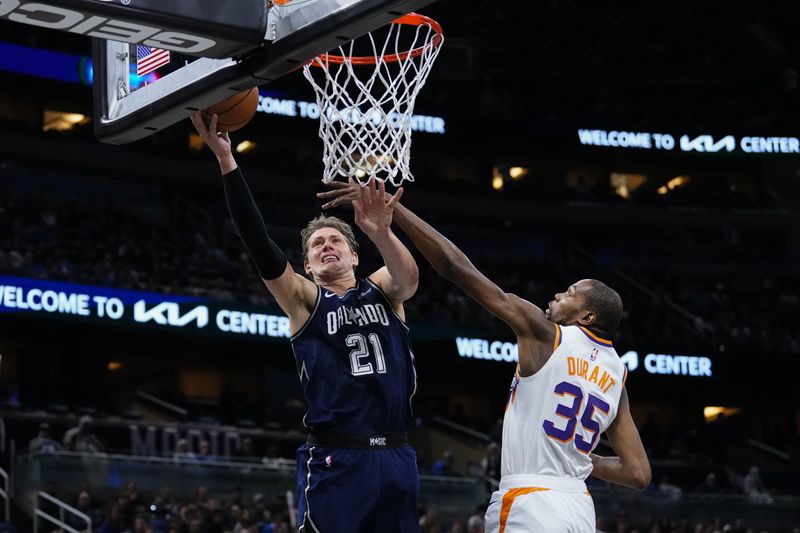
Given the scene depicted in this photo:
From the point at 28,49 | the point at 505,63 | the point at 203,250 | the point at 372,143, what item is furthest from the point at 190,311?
the point at 372,143

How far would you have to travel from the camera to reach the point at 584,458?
5.39m

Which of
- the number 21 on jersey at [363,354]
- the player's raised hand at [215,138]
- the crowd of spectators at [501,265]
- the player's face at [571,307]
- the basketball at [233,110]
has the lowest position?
the number 21 on jersey at [363,354]

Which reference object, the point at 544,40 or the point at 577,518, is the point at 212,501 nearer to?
the point at 577,518

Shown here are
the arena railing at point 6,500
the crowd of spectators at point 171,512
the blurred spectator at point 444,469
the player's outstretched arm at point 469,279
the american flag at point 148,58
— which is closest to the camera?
the american flag at point 148,58

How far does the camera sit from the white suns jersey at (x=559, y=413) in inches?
209

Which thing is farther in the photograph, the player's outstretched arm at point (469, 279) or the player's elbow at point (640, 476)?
the player's elbow at point (640, 476)

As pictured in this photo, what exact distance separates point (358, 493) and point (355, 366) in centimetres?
53

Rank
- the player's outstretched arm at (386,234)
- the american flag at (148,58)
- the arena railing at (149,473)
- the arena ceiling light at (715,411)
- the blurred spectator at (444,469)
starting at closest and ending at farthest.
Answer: the american flag at (148,58)
the player's outstretched arm at (386,234)
the arena railing at (149,473)
the blurred spectator at (444,469)
the arena ceiling light at (715,411)

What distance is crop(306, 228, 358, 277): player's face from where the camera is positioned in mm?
5645

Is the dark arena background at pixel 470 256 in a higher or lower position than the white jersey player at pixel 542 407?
higher

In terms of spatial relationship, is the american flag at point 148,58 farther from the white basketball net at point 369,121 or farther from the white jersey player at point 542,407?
the white basketball net at point 369,121

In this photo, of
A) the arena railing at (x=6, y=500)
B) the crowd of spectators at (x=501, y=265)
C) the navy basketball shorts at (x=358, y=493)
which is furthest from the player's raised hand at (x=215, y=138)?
the crowd of spectators at (x=501, y=265)

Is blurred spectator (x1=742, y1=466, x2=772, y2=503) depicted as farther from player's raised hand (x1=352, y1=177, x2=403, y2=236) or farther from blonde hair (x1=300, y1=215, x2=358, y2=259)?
player's raised hand (x1=352, y1=177, x2=403, y2=236)

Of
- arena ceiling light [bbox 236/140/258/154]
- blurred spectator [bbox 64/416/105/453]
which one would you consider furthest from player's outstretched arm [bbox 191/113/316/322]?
arena ceiling light [bbox 236/140/258/154]
